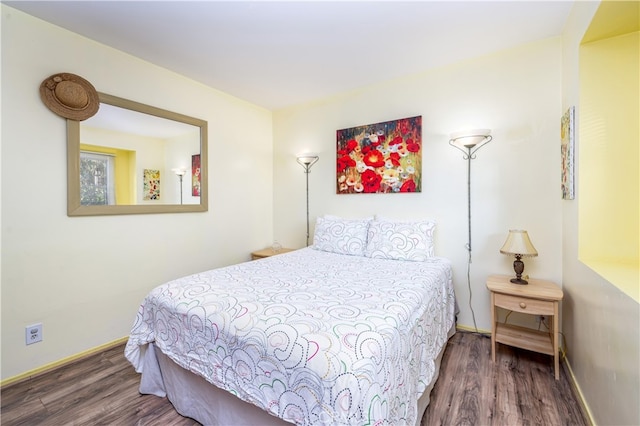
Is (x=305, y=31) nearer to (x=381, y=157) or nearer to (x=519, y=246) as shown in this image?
(x=381, y=157)

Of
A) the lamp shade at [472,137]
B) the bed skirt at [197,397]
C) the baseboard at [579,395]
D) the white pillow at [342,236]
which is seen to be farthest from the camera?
the white pillow at [342,236]

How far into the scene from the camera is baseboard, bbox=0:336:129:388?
6.03 ft

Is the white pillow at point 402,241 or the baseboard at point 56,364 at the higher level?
the white pillow at point 402,241

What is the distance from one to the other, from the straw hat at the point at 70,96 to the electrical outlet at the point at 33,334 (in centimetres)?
153

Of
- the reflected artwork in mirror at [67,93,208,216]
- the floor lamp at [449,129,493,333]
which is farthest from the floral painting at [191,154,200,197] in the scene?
the floor lamp at [449,129,493,333]

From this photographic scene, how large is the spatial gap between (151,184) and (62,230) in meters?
0.75

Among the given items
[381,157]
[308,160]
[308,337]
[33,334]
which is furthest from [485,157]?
[33,334]

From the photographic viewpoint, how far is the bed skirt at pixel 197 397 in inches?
48.6

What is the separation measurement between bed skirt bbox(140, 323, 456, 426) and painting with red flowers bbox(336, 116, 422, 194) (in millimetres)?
1694

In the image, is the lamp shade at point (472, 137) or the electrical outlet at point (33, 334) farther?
the lamp shade at point (472, 137)

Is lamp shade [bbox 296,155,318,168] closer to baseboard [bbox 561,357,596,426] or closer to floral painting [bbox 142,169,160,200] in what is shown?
floral painting [bbox 142,169,160,200]

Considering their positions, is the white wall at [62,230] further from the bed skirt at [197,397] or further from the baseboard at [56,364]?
the bed skirt at [197,397]

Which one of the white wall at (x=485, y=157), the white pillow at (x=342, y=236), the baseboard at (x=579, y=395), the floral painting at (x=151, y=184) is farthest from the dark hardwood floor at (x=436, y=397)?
the floral painting at (x=151, y=184)

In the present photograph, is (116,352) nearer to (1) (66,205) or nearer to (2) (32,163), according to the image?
(1) (66,205)
